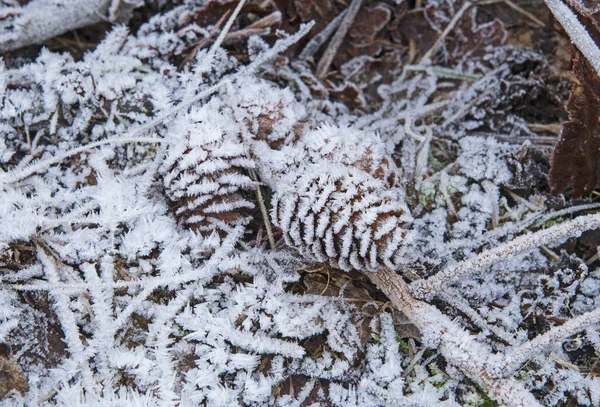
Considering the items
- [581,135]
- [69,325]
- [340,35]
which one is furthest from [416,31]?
[69,325]

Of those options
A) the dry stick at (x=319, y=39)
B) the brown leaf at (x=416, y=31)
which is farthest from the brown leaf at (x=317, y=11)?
the brown leaf at (x=416, y=31)

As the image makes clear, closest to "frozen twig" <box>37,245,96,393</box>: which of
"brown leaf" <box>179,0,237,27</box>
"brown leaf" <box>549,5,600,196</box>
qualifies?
"brown leaf" <box>179,0,237,27</box>

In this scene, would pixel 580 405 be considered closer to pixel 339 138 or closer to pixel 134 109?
pixel 339 138

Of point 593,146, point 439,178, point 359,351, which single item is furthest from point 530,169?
point 359,351

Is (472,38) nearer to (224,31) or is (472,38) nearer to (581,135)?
(581,135)

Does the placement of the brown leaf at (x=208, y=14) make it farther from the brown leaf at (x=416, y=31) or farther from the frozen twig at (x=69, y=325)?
the frozen twig at (x=69, y=325)

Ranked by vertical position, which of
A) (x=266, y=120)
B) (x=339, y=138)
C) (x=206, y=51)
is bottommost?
(x=339, y=138)

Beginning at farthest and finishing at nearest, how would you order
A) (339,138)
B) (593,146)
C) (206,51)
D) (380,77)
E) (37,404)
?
(380,77)
(206,51)
(593,146)
(339,138)
(37,404)
